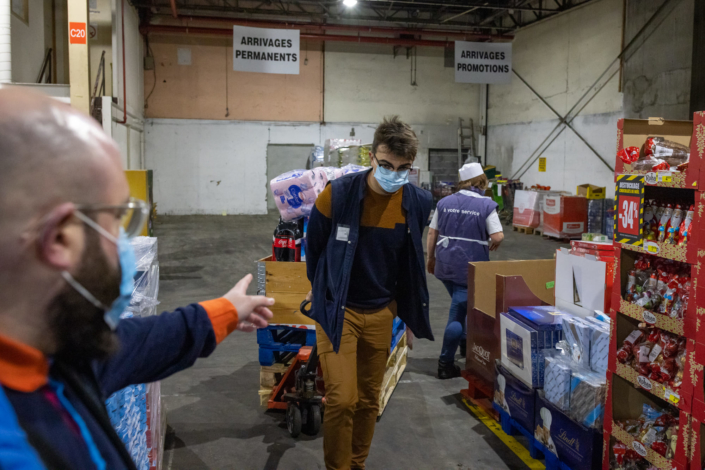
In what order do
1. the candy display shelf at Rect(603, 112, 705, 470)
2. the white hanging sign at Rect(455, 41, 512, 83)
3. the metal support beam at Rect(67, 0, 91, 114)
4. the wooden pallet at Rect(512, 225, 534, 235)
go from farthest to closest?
1. the wooden pallet at Rect(512, 225, 534, 235)
2. the white hanging sign at Rect(455, 41, 512, 83)
3. the metal support beam at Rect(67, 0, 91, 114)
4. the candy display shelf at Rect(603, 112, 705, 470)

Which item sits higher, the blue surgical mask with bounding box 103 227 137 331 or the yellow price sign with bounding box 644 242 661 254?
the blue surgical mask with bounding box 103 227 137 331

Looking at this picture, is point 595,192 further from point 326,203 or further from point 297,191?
point 326,203

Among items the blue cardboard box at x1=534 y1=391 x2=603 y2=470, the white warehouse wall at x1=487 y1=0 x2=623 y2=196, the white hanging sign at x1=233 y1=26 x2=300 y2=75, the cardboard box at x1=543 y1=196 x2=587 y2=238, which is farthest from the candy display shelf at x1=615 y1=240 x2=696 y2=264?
the white warehouse wall at x1=487 y1=0 x2=623 y2=196

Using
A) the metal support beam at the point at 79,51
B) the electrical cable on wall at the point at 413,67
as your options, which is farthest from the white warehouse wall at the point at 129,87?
the electrical cable on wall at the point at 413,67

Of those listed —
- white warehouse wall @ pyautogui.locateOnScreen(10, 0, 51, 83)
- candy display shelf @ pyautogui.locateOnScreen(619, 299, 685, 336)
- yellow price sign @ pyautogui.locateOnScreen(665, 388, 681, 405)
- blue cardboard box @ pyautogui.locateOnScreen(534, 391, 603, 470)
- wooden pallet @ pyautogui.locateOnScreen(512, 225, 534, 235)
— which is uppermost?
white warehouse wall @ pyautogui.locateOnScreen(10, 0, 51, 83)

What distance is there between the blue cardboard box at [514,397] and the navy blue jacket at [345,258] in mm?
828

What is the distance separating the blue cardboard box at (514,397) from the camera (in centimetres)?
338

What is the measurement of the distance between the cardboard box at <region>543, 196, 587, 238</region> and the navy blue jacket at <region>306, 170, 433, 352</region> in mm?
10538

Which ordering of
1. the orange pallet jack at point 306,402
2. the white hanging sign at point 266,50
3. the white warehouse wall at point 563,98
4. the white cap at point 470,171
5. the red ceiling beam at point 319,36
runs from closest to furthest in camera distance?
the orange pallet jack at point 306,402 < the white cap at point 470,171 < the white hanging sign at point 266,50 < the white warehouse wall at point 563,98 < the red ceiling beam at point 319,36

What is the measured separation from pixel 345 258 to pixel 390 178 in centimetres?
47

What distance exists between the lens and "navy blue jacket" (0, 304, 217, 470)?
0.77m

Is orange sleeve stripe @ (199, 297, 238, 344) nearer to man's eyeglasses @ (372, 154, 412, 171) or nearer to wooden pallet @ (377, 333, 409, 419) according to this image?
man's eyeglasses @ (372, 154, 412, 171)

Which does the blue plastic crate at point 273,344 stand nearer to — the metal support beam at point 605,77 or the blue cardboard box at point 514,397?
the blue cardboard box at point 514,397

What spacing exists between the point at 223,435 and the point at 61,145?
3329mm
